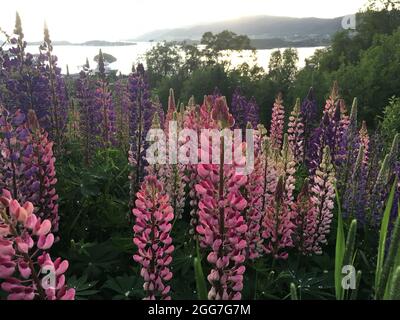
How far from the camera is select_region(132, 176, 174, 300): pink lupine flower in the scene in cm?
303

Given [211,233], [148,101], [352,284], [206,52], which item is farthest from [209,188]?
[206,52]

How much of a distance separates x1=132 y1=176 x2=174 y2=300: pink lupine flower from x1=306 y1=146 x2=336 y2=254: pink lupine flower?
2.07 meters

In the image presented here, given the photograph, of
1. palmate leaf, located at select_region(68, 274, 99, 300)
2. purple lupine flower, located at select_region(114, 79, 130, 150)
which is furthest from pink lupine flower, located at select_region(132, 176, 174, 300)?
purple lupine flower, located at select_region(114, 79, 130, 150)

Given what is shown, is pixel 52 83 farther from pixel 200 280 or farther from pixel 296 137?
pixel 200 280

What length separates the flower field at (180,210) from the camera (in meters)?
2.62

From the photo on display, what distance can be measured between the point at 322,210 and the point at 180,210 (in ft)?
5.46

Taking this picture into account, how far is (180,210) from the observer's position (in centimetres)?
492

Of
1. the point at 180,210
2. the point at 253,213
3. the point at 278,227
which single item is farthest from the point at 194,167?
the point at 278,227

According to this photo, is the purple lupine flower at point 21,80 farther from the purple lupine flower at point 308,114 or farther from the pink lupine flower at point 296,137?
the purple lupine flower at point 308,114

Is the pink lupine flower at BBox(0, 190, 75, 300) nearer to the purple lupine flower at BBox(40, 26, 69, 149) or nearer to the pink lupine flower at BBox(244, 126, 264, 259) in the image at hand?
the pink lupine flower at BBox(244, 126, 264, 259)

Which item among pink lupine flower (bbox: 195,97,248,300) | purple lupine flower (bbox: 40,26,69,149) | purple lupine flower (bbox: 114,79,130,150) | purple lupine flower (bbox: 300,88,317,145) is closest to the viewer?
pink lupine flower (bbox: 195,97,248,300)
